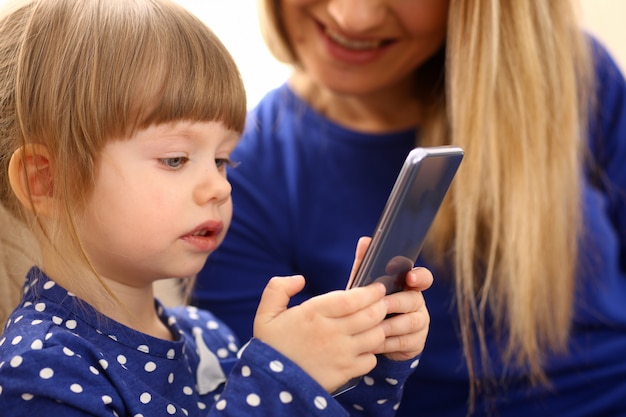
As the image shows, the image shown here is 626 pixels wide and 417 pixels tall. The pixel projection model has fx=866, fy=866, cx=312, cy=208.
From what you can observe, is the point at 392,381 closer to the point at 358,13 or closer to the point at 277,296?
the point at 277,296

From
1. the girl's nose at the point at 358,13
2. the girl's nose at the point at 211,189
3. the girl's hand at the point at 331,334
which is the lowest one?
the girl's hand at the point at 331,334

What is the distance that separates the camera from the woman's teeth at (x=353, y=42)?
3.50 ft

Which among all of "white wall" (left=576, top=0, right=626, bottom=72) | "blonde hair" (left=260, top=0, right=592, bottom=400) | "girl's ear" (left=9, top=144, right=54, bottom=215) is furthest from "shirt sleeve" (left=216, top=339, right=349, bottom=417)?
"white wall" (left=576, top=0, right=626, bottom=72)

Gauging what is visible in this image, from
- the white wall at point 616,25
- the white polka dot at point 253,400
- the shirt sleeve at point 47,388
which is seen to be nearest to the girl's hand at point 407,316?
the white polka dot at point 253,400

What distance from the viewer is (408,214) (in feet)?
2.25

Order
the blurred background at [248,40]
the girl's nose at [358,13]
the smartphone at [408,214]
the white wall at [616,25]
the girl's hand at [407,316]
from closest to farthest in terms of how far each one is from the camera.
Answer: the smartphone at [408,214]
the girl's hand at [407,316]
the girl's nose at [358,13]
the blurred background at [248,40]
the white wall at [616,25]

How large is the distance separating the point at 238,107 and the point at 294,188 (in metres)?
0.38

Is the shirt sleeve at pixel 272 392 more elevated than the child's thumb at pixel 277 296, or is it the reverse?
the child's thumb at pixel 277 296

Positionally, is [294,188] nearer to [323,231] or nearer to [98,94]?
[323,231]

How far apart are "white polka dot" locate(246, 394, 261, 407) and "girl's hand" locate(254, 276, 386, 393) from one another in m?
0.04


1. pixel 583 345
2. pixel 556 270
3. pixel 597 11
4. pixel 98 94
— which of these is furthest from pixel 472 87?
pixel 597 11

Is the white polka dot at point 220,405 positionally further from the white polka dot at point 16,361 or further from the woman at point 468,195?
the woman at point 468,195

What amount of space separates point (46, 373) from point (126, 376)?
0.08 meters

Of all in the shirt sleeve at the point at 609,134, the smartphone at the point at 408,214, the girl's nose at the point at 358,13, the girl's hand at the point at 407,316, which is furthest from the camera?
the shirt sleeve at the point at 609,134
